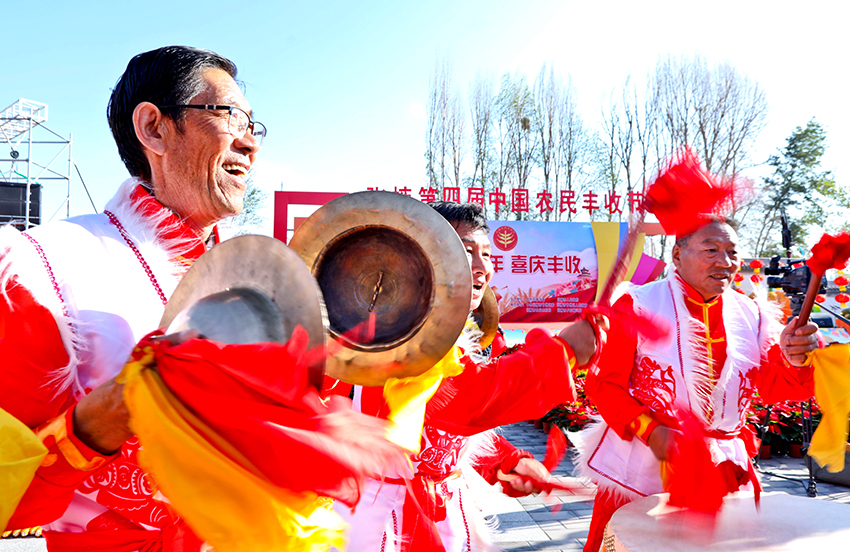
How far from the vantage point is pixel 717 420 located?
2566 mm

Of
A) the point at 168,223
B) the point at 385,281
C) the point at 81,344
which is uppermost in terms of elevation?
the point at 168,223

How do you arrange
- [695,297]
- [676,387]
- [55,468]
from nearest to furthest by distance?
[55,468] → [676,387] → [695,297]

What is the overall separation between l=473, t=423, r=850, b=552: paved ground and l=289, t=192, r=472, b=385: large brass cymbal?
5.81 feet

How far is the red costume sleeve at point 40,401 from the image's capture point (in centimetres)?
87

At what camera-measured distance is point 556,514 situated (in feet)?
15.2

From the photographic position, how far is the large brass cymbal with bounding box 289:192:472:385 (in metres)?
1.26

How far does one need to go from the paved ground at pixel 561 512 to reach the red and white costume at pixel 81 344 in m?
2.18

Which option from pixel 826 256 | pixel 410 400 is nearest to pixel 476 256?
pixel 410 400

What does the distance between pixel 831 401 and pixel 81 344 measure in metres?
3.15

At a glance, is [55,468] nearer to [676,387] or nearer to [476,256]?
[476,256]

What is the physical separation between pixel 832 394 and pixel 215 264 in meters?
2.96

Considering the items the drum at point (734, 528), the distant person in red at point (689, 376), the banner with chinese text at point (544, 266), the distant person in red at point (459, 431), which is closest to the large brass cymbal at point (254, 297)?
the distant person in red at point (459, 431)

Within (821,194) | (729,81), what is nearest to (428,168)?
(729,81)

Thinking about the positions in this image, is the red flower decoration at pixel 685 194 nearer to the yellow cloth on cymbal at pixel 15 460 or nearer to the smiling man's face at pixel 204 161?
the smiling man's face at pixel 204 161
